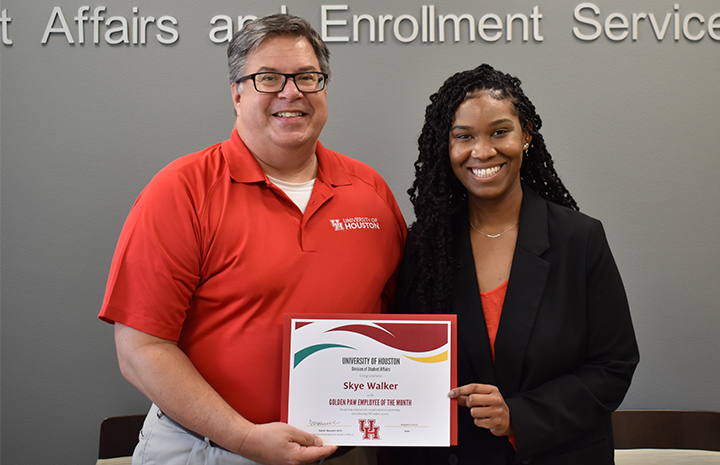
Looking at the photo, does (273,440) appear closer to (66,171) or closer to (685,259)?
(66,171)

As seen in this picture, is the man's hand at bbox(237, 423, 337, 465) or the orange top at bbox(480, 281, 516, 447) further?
the orange top at bbox(480, 281, 516, 447)

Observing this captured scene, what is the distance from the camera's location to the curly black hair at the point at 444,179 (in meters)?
1.70

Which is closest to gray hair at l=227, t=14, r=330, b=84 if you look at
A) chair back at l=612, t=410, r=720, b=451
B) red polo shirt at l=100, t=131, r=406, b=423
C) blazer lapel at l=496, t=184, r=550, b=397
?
red polo shirt at l=100, t=131, r=406, b=423

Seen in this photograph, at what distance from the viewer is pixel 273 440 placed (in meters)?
1.49

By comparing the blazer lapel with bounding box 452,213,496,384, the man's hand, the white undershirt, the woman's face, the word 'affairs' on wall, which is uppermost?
the word 'affairs' on wall

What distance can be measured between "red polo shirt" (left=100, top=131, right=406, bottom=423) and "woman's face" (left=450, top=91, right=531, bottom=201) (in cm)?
44

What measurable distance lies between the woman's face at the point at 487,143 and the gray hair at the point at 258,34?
56 centimetres

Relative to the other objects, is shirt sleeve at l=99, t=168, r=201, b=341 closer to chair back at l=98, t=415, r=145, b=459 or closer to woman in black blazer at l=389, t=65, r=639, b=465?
woman in black blazer at l=389, t=65, r=639, b=465

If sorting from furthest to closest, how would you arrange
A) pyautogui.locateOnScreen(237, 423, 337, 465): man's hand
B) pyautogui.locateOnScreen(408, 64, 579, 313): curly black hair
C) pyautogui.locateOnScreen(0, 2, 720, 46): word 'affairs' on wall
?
pyautogui.locateOnScreen(0, 2, 720, 46): word 'affairs' on wall
pyautogui.locateOnScreen(408, 64, 579, 313): curly black hair
pyautogui.locateOnScreen(237, 423, 337, 465): man's hand

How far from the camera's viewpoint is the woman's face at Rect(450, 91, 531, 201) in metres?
1.66

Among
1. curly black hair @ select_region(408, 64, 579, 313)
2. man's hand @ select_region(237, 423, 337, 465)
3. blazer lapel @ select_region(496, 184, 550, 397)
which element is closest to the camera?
man's hand @ select_region(237, 423, 337, 465)

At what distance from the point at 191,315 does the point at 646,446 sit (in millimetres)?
2398

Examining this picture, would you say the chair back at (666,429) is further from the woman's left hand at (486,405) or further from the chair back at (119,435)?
the chair back at (119,435)

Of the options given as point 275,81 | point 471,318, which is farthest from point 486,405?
point 275,81
